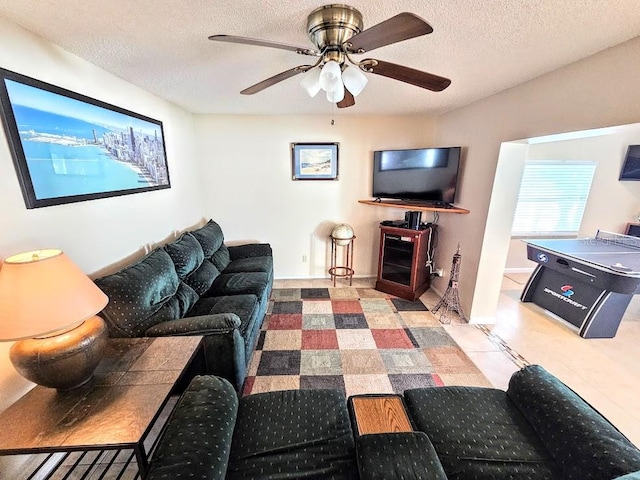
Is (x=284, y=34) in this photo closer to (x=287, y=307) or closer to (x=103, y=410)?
(x=103, y=410)

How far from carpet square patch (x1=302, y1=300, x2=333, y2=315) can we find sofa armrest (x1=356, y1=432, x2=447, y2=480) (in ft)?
6.79

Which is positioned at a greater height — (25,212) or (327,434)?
(25,212)

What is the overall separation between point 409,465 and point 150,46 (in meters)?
2.44

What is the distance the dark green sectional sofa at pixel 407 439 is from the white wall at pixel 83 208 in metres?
1.09

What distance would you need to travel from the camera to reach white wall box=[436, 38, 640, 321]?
5.28 ft

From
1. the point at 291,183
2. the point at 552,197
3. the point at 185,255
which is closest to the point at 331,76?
the point at 185,255

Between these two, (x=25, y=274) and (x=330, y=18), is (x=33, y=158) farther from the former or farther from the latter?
(x=330, y=18)

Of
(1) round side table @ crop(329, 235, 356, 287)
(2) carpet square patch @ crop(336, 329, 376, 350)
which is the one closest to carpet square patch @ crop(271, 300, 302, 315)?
(2) carpet square patch @ crop(336, 329, 376, 350)

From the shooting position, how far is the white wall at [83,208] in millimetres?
1343

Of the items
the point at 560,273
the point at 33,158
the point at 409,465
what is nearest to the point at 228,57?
the point at 33,158

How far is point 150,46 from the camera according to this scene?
63.4 inches

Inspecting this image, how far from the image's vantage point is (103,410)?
1.17 metres

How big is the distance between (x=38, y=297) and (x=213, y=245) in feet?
6.75

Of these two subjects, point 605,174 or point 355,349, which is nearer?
point 355,349
